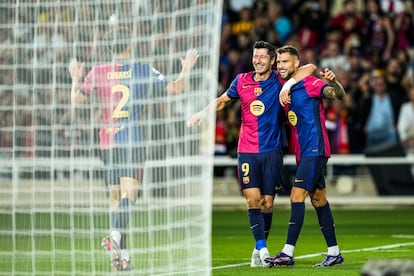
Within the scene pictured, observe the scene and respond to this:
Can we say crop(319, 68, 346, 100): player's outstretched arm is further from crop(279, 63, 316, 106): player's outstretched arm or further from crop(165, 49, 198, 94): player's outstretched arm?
crop(165, 49, 198, 94): player's outstretched arm

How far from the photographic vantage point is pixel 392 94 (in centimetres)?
2416

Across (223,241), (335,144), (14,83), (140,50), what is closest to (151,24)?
(140,50)

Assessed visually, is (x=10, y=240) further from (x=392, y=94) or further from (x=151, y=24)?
(x=392, y=94)

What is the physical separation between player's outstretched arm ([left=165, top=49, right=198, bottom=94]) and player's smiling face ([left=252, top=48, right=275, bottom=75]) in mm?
1992

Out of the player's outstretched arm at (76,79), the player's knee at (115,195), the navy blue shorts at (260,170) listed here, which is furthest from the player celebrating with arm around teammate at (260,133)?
the player's outstretched arm at (76,79)

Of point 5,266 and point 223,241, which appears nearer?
point 5,266

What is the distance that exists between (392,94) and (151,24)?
13.5m

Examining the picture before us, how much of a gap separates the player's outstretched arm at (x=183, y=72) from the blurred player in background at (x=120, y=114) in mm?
263

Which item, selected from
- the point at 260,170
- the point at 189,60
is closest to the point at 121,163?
the point at 189,60

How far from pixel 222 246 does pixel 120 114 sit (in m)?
4.26

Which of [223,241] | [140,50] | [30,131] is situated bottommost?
[223,241]

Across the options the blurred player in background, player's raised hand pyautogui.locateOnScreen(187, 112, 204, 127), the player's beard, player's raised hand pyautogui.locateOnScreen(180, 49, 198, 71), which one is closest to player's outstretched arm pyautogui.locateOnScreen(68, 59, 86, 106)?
the blurred player in background

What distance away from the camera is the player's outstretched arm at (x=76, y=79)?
12148 millimetres

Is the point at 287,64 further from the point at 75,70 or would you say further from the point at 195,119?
the point at 75,70
